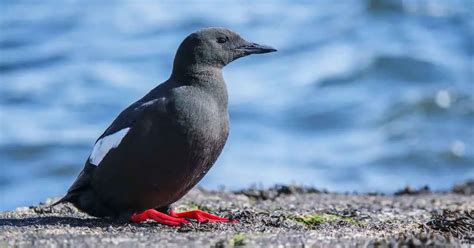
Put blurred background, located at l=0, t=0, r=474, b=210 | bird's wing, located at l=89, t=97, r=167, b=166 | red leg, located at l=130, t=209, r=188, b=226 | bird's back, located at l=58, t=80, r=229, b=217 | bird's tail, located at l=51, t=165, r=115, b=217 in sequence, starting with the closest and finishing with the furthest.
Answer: bird's back, located at l=58, t=80, r=229, b=217
bird's wing, located at l=89, t=97, r=167, b=166
red leg, located at l=130, t=209, r=188, b=226
bird's tail, located at l=51, t=165, r=115, b=217
blurred background, located at l=0, t=0, r=474, b=210

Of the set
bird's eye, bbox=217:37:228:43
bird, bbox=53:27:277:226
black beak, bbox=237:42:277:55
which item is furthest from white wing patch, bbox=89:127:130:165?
black beak, bbox=237:42:277:55

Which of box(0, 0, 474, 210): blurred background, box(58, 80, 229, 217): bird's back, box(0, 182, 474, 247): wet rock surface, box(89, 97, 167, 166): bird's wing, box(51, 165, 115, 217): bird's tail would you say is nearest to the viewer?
box(0, 182, 474, 247): wet rock surface

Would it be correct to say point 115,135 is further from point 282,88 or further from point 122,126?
point 282,88

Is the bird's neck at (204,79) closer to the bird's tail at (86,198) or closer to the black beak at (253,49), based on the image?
the black beak at (253,49)

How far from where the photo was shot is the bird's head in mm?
7438

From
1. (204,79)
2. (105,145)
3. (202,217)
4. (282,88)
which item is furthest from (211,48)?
(282,88)

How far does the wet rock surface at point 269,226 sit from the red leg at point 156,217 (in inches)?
3.3

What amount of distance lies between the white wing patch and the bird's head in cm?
69

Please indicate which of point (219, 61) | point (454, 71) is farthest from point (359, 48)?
point (219, 61)

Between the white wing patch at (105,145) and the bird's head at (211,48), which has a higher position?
the bird's head at (211,48)

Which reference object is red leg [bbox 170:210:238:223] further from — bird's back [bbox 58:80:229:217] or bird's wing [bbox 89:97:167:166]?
bird's wing [bbox 89:97:167:166]

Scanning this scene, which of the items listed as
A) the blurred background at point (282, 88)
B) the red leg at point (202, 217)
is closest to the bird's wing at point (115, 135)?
the red leg at point (202, 217)

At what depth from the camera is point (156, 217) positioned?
288 inches

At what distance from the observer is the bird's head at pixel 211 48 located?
744 centimetres
